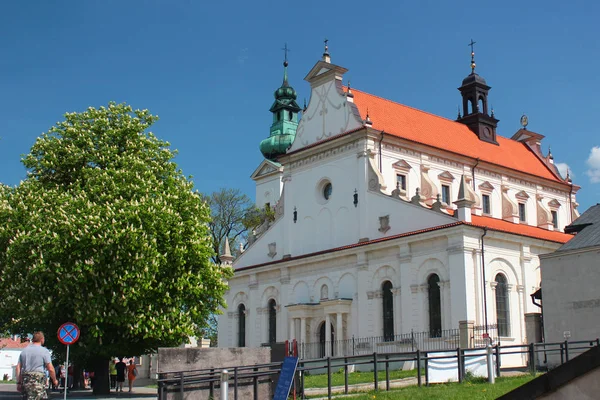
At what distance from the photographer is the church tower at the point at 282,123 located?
74.7m

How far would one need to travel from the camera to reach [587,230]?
101 feet

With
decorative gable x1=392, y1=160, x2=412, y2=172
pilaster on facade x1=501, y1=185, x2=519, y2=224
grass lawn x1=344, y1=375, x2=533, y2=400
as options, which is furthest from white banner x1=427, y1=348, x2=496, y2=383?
pilaster on facade x1=501, y1=185, x2=519, y2=224

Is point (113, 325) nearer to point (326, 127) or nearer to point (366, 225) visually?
point (366, 225)

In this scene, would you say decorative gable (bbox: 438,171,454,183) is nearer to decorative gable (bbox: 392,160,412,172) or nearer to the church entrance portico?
decorative gable (bbox: 392,160,412,172)

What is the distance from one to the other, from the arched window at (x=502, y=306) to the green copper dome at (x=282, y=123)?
130ft

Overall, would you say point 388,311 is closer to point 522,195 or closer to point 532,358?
point 522,195

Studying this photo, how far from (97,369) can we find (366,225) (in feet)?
53.5

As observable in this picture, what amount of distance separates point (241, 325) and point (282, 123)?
3318 cm

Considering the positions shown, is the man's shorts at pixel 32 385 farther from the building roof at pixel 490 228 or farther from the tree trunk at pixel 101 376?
the building roof at pixel 490 228

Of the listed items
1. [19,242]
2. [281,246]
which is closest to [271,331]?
[281,246]

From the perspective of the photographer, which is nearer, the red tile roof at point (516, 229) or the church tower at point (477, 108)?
the red tile roof at point (516, 229)

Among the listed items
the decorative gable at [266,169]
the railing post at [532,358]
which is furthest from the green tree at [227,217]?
the railing post at [532,358]

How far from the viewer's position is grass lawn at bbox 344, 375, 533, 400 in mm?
16484

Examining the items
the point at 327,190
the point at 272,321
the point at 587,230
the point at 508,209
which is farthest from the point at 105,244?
the point at 508,209
